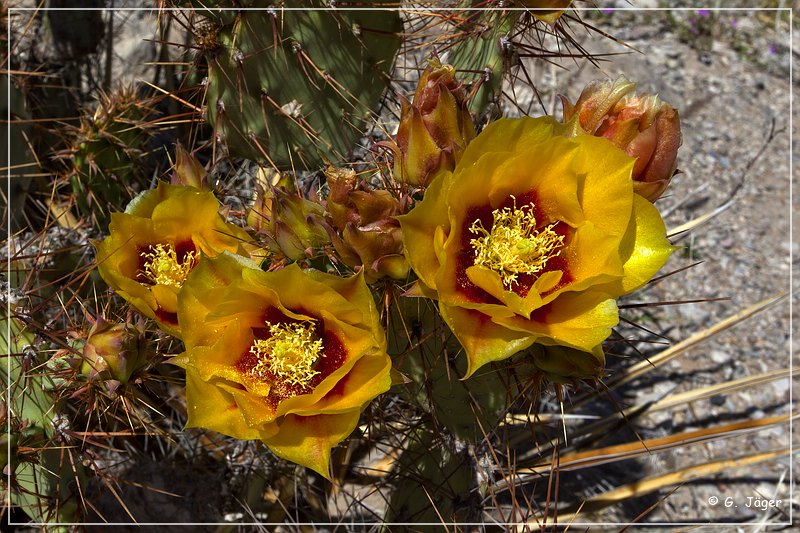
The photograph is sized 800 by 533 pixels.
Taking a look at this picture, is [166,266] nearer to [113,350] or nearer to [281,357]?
[113,350]

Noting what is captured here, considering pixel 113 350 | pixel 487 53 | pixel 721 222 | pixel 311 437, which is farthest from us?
pixel 721 222

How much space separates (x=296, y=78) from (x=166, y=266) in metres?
0.55

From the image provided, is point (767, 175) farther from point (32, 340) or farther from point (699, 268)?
point (32, 340)

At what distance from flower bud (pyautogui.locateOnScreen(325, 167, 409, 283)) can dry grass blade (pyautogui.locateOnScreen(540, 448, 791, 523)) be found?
118cm

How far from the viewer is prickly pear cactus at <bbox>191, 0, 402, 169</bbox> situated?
1392 mm

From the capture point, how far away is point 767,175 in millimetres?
2832

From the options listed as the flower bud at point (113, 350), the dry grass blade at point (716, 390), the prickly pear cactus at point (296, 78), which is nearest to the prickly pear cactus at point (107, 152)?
the prickly pear cactus at point (296, 78)

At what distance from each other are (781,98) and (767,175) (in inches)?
18.9

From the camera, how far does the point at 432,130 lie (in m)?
0.92

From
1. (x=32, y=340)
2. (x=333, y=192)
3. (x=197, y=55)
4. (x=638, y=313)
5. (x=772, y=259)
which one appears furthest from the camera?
(x=772, y=259)

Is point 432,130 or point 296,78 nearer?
point 432,130

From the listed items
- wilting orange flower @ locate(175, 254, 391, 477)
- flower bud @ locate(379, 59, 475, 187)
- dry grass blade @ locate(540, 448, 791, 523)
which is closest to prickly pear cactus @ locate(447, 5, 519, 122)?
flower bud @ locate(379, 59, 475, 187)

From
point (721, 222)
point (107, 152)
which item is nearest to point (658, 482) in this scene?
point (721, 222)

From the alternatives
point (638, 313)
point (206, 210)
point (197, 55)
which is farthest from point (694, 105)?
point (206, 210)
